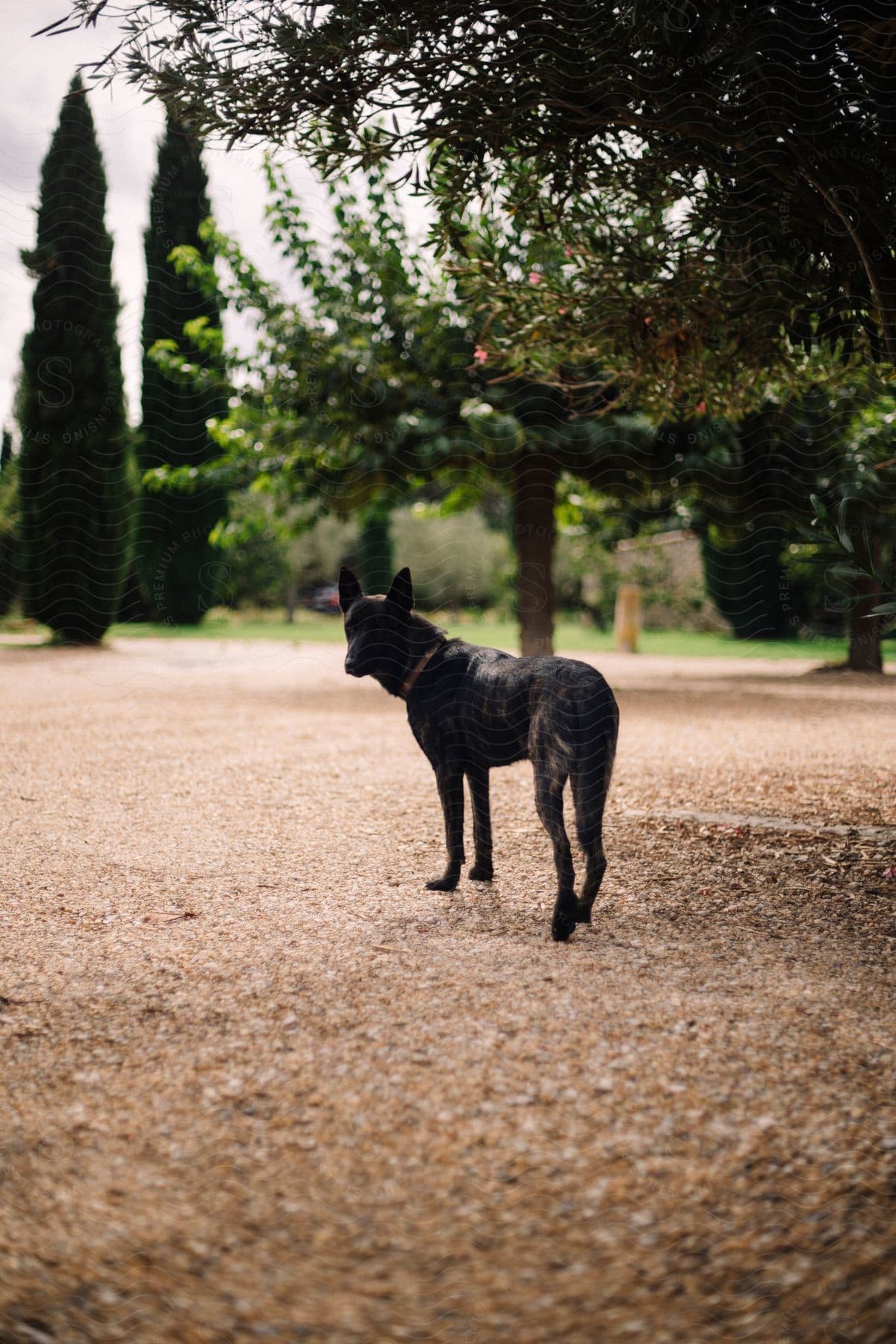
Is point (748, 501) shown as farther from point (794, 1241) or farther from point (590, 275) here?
point (794, 1241)

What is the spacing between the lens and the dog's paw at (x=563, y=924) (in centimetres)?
347

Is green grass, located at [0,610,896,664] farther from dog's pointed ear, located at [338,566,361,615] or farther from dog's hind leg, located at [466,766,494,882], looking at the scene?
dog's pointed ear, located at [338,566,361,615]

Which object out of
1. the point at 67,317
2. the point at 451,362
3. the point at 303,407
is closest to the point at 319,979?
the point at 451,362

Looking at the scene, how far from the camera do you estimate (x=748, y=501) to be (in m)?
12.6

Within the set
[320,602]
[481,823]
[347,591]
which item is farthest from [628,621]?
[347,591]

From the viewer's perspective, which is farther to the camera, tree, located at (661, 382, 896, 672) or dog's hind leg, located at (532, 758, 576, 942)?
tree, located at (661, 382, 896, 672)

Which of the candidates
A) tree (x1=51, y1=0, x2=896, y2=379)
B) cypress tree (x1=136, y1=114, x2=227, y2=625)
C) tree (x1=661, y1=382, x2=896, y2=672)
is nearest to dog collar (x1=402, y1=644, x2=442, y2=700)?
tree (x1=51, y1=0, x2=896, y2=379)

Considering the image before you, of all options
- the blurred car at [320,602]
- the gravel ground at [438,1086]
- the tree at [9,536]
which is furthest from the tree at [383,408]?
the blurred car at [320,602]

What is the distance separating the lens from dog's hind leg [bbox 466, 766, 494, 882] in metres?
3.86

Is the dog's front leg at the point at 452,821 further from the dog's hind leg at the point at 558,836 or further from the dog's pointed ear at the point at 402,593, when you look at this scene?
the dog's pointed ear at the point at 402,593

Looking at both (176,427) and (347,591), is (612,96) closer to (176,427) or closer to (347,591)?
(347,591)

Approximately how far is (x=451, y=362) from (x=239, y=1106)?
986 centimetres

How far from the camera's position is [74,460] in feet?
66.5

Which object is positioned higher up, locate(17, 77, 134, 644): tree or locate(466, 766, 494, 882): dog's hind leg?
locate(17, 77, 134, 644): tree
